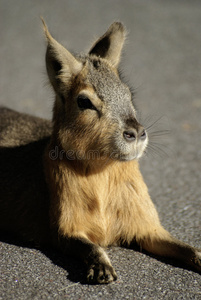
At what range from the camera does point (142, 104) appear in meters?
7.96

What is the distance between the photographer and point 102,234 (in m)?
3.71

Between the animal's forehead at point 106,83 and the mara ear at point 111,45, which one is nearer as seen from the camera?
the animal's forehead at point 106,83

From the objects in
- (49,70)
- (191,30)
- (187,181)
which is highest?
(191,30)

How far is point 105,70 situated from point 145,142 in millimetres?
652

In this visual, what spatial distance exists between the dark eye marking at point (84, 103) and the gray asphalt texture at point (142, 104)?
18.6 inches

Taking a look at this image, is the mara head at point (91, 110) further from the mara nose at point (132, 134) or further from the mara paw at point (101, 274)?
the mara paw at point (101, 274)

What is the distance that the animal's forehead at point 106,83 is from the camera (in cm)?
350

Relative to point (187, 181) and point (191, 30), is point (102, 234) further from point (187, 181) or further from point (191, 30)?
point (191, 30)

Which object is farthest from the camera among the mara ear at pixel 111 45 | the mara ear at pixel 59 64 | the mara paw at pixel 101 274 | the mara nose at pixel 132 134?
the mara ear at pixel 111 45

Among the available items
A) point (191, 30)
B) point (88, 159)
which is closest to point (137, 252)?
point (88, 159)

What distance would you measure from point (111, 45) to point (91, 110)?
0.83 meters

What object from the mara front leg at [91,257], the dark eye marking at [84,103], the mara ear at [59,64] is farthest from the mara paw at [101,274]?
the mara ear at [59,64]

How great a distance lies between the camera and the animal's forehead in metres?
3.50

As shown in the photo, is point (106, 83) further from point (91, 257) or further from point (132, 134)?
point (91, 257)
